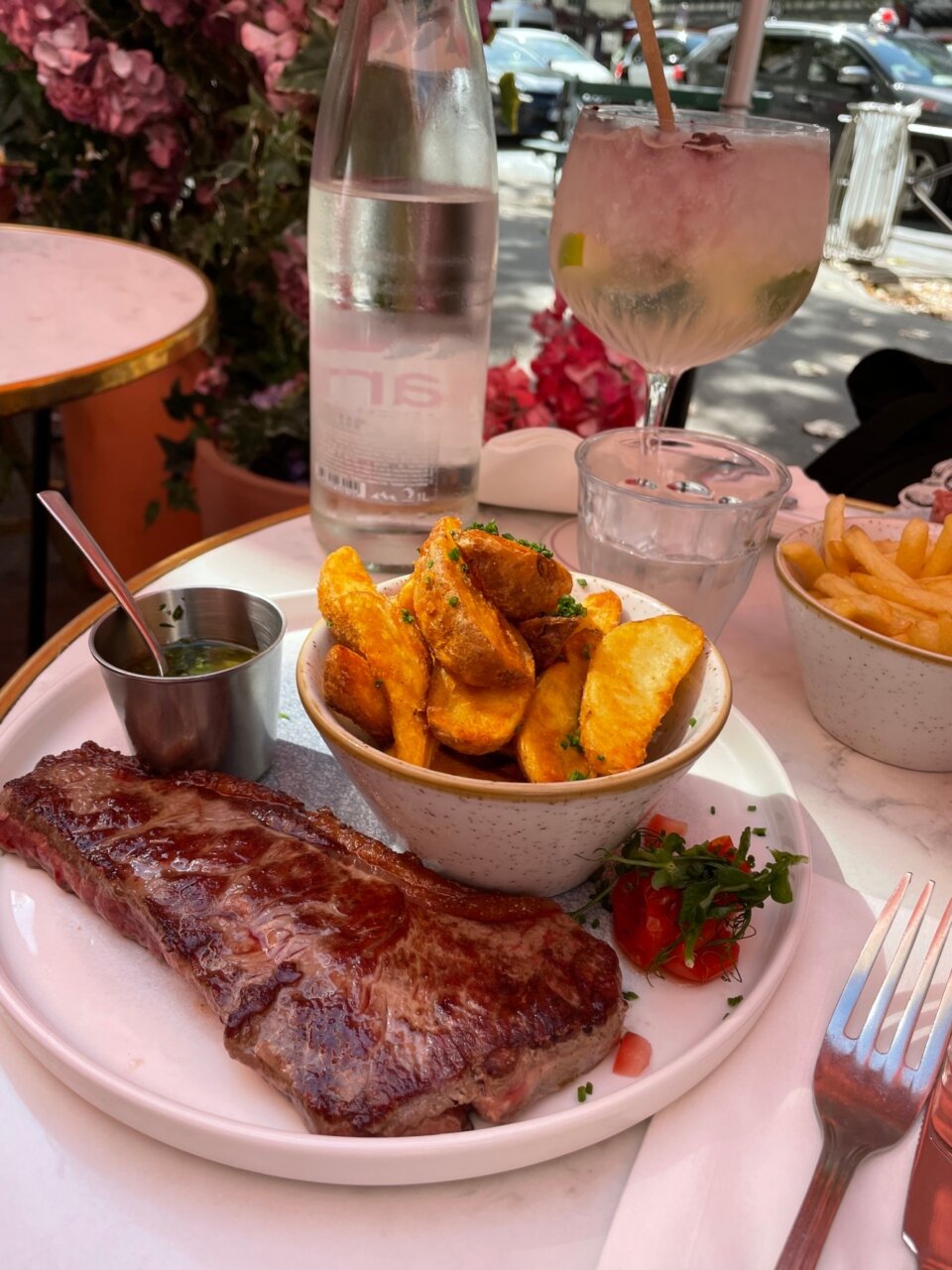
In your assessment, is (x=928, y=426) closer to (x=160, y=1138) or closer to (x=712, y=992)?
(x=712, y=992)

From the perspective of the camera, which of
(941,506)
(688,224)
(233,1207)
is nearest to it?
(233,1207)

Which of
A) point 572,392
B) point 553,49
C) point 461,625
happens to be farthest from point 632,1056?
point 553,49

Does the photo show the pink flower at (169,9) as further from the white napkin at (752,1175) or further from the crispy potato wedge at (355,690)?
the white napkin at (752,1175)

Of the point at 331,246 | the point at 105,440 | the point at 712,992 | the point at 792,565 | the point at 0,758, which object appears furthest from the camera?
the point at 105,440

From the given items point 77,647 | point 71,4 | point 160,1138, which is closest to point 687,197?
point 77,647

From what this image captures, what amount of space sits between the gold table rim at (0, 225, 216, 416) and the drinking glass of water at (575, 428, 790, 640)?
85 centimetres

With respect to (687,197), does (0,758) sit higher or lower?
lower

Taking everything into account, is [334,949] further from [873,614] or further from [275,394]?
[275,394]

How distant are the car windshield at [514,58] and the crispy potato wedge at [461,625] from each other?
11676 mm

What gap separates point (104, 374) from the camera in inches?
64.4

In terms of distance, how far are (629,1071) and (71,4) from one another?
2.41 meters

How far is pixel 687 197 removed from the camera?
1.26 m

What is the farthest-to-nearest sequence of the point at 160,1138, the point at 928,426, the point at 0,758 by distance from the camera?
the point at 928,426 → the point at 0,758 → the point at 160,1138

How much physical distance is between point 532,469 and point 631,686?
818 millimetres
